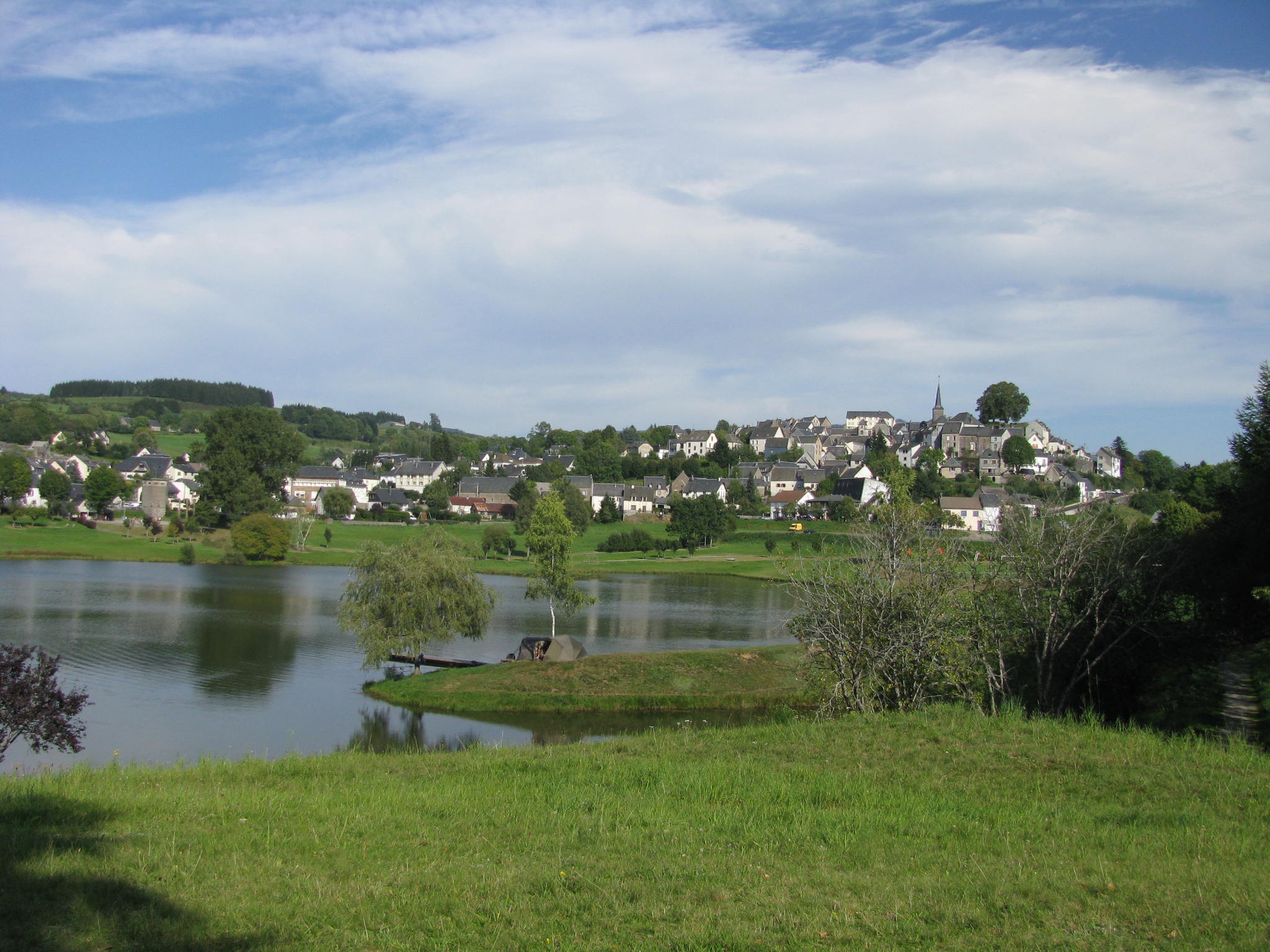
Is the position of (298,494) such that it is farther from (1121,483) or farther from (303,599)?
(1121,483)

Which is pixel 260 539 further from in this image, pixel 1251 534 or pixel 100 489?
pixel 1251 534

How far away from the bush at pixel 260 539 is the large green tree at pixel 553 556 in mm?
41054

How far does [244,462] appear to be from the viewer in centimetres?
9031

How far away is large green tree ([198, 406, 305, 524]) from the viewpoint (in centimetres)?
8869

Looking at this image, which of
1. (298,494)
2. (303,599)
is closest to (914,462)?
(298,494)

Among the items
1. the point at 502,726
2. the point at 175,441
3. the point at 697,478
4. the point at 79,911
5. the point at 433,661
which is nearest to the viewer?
the point at 79,911

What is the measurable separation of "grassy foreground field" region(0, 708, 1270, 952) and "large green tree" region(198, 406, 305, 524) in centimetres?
8042

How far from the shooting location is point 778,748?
561 inches

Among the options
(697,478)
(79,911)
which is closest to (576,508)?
(697,478)

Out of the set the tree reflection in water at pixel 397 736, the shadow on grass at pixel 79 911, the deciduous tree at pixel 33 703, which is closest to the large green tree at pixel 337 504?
the tree reflection in water at pixel 397 736

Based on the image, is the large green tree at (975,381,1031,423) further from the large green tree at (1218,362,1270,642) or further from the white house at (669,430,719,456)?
the large green tree at (1218,362,1270,642)

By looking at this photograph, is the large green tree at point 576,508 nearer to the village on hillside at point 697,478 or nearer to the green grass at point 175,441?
the village on hillside at point 697,478

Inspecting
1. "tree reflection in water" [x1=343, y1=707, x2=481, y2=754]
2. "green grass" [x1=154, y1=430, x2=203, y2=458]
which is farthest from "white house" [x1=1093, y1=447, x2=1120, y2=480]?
"green grass" [x1=154, y1=430, x2=203, y2=458]

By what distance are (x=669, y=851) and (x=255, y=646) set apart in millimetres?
35684
